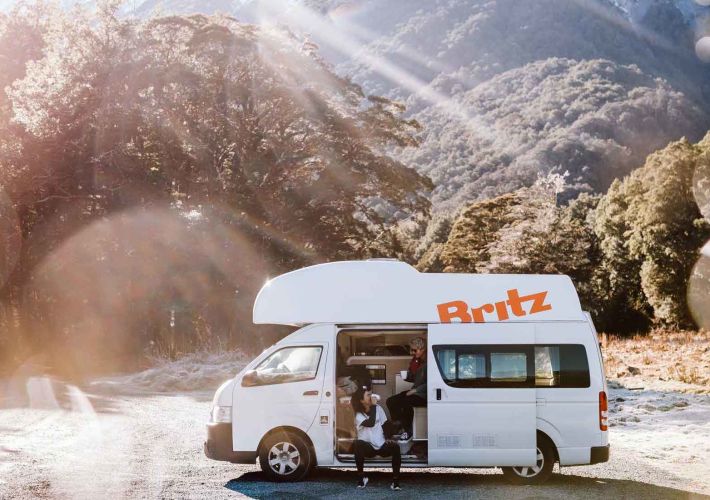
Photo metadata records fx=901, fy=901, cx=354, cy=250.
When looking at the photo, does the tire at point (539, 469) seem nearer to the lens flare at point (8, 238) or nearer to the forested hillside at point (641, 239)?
the lens flare at point (8, 238)

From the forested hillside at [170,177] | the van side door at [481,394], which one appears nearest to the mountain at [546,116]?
the forested hillside at [170,177]

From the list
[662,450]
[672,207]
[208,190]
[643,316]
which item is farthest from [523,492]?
[643,316]

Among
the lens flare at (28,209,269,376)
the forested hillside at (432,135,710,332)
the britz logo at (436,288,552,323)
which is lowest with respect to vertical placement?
the britz logo at (436,288,552,323)

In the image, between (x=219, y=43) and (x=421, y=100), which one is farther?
(x=421, y=100)

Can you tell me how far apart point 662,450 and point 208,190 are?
27608mm

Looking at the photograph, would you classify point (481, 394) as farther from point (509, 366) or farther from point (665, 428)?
point (665, 428)

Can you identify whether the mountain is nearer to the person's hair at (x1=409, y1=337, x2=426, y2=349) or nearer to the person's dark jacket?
the person's hair at (x1=409, y1=337, x2=426, y2=349)

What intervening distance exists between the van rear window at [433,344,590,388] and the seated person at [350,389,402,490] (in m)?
1.01

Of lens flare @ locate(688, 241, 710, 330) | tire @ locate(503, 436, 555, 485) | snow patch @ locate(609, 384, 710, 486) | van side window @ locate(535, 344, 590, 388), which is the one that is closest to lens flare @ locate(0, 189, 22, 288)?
snow patch @ locate(609, 384, 710, 486)

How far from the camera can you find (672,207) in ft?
191

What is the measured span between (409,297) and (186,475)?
153 inches

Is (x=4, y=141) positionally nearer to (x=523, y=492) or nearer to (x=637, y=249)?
(x=523, y=492)

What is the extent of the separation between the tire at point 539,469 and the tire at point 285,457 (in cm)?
271

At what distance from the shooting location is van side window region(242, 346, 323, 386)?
38.9ft
